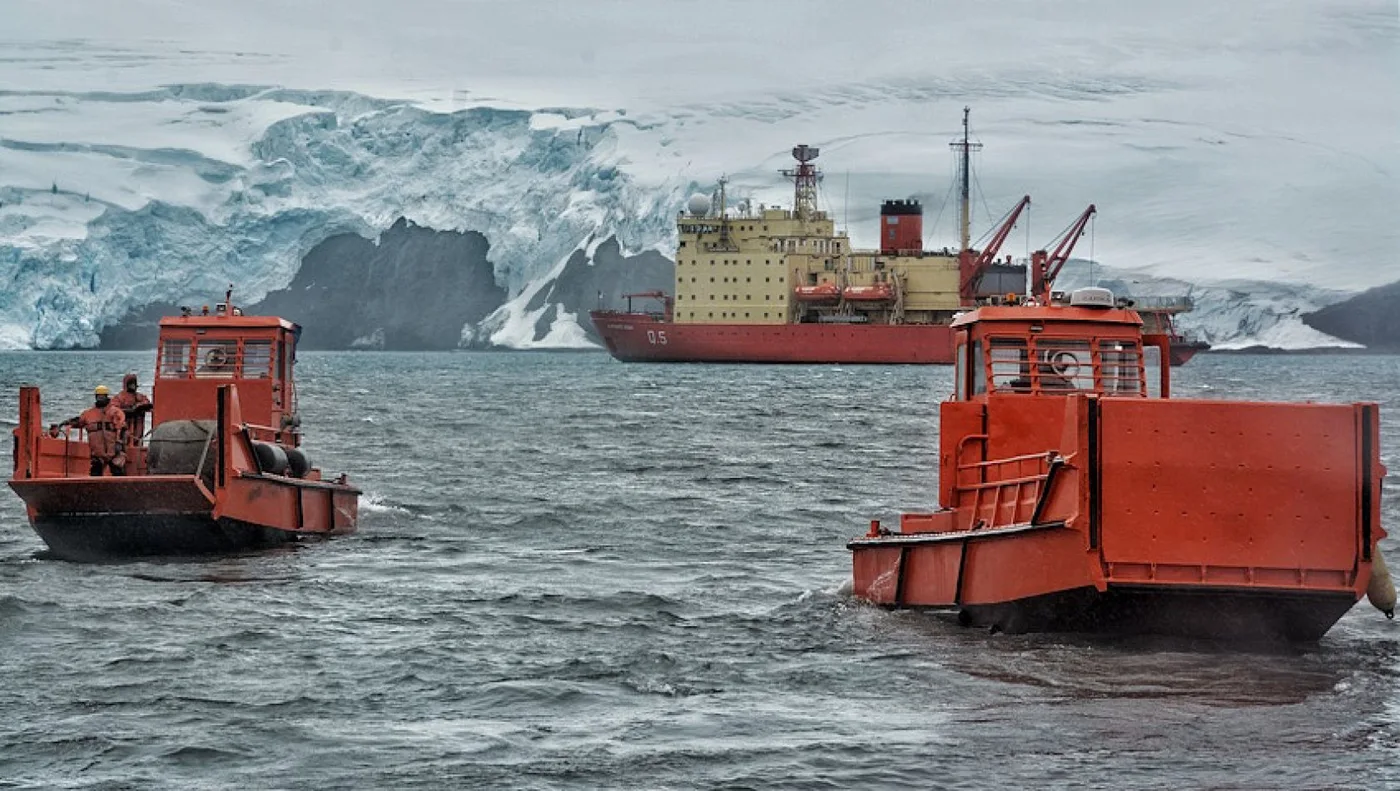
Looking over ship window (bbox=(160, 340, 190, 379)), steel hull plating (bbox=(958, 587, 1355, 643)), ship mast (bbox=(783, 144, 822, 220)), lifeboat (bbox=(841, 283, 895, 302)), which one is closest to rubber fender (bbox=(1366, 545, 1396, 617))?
steel hull plating (bbox=(958, 587, 1355, 643))

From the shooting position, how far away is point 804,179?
115m

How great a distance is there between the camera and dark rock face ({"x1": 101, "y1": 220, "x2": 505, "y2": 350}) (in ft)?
552

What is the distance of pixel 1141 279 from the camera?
A: 454 ft

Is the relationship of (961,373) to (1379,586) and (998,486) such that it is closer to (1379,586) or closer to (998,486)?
(998,486)

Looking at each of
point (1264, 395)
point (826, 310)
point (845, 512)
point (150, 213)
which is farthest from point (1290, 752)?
point (150, 213)

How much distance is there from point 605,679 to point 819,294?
95016 mm

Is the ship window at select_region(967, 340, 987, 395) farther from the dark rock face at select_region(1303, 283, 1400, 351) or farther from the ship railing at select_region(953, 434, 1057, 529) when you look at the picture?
the dark rock face at select_region(1303, 283, 1400, 351)

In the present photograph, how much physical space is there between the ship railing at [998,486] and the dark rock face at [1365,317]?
124585 mm

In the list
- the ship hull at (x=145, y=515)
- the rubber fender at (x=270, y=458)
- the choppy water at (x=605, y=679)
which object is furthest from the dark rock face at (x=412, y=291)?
the ship hull at (x=145, y=515)

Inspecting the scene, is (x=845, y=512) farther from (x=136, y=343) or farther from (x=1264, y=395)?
(x=136, y=343)

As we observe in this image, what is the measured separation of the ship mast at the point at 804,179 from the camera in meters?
112

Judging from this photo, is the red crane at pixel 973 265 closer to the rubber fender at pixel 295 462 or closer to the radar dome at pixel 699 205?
the radar dome at pixel 699 205

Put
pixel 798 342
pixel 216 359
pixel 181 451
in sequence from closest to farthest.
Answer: pixel 181 451 < pixel 216 359 < pixel 798 342

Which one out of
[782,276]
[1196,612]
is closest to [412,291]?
[782,276]
